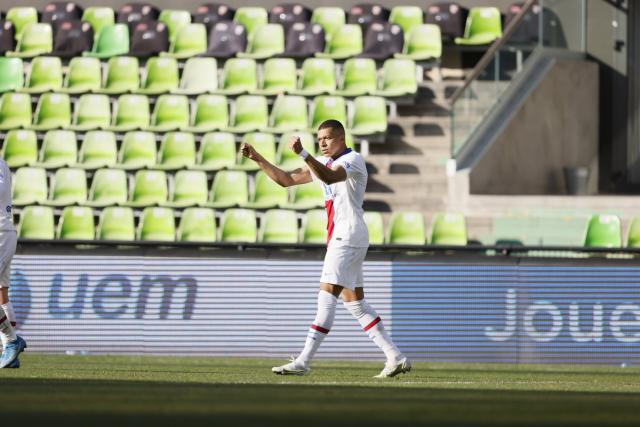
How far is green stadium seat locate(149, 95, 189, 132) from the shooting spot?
69.3ft

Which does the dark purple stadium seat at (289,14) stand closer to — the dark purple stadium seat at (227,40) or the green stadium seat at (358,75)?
the dark purple stadium seat at (227,40)

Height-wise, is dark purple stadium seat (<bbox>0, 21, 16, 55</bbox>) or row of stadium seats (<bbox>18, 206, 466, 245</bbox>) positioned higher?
dark purple stadium seat (<bbox>0, 21, 16, 55</bbox>)

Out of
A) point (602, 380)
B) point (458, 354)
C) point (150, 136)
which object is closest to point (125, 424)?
point (602, 380)

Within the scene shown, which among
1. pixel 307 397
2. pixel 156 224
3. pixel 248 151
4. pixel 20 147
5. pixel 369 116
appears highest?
pixel 369 116

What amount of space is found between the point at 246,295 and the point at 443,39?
30.5ft

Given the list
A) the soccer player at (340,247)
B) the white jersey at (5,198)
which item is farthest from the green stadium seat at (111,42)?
the soccer player at (340,247)

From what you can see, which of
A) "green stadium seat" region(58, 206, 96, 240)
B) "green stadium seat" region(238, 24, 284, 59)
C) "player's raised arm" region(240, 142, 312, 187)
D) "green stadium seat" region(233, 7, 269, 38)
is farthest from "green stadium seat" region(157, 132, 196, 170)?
"player's raised arm" region(240, 142, 312, 187)

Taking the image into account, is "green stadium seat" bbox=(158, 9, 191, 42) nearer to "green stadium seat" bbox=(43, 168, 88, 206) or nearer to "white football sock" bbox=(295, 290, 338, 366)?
"green stadium seat" bbox=(43, 168, 88, 206)

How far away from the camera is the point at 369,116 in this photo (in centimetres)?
2036

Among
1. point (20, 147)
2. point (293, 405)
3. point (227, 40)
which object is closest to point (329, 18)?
point (227, 40)

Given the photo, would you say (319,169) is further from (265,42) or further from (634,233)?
(265,42)

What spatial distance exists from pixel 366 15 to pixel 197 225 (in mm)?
6923

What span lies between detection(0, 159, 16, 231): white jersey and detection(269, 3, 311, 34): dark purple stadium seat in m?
12.1

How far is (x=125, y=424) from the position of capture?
6473 millimetres
